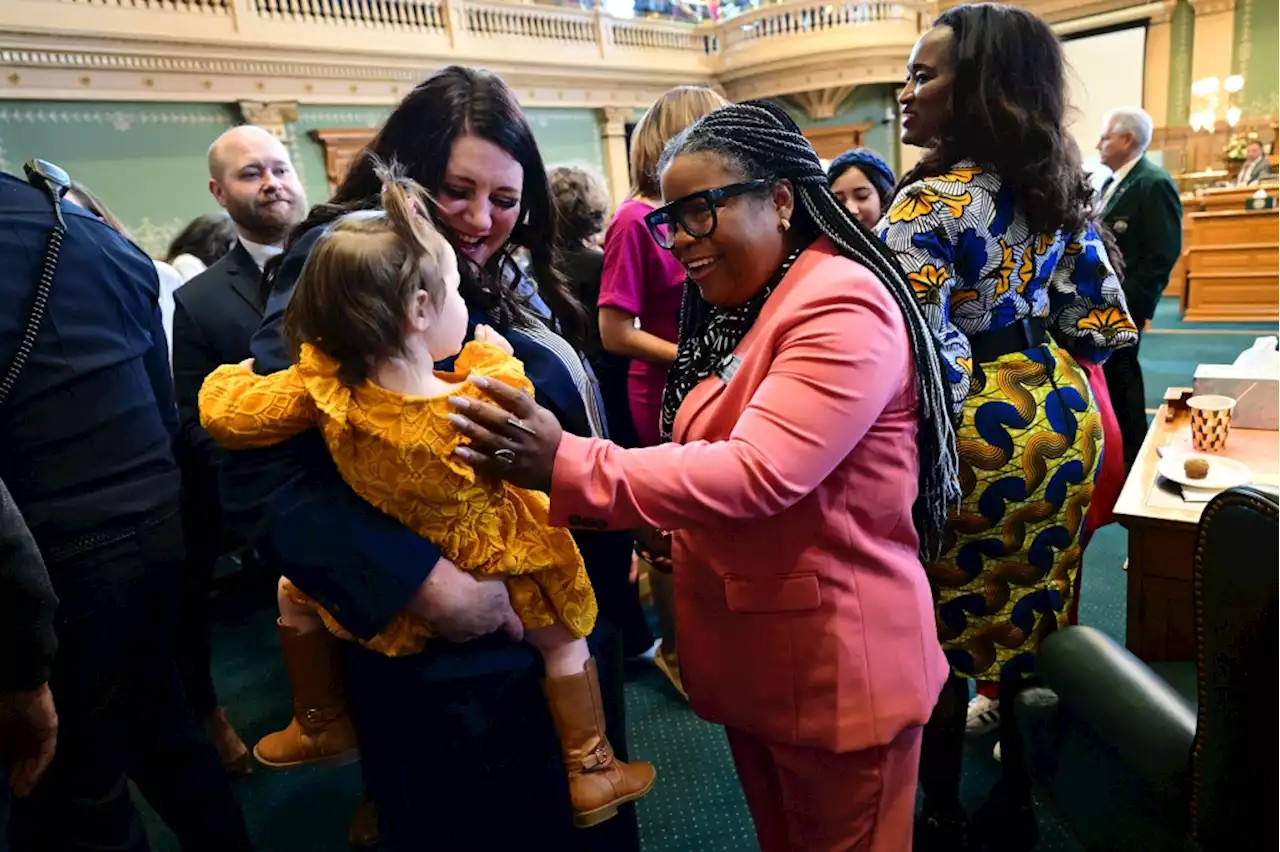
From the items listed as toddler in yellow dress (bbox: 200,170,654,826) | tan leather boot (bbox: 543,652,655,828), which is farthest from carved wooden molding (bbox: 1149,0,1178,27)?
tan leather boot (bbox: 543,652,655,828)

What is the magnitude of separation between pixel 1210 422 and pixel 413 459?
191cm

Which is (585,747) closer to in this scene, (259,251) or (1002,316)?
(1002,316)

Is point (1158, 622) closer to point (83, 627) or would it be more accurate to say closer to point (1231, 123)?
point (83, 627)

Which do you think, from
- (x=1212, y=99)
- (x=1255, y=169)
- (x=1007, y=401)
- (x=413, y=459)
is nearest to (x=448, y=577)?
(x=413, y=459)

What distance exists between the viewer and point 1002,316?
1.56m

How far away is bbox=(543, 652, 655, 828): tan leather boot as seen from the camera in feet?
4.01

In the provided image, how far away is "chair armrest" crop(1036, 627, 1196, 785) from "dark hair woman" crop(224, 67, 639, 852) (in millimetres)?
756

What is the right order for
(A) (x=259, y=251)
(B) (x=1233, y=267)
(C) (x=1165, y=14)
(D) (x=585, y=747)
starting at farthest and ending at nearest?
(C) (x=1165, y=14)
(B) (x=1233, y=267)
(A) (x=259, y=251)
(D) (x=585, y=747)

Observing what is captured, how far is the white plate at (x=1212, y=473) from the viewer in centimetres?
176

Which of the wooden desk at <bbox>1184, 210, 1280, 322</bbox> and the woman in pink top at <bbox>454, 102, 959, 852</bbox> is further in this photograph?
the wooden desk at <bbox>1184, 210, 1280, 322</bbox>

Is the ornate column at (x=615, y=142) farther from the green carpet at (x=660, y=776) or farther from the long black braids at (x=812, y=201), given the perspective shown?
the long black braids at (x=812, y=201)

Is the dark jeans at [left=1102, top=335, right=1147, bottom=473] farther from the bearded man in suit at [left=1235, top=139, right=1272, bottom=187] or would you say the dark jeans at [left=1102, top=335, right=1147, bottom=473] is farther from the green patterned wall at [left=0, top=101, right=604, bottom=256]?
the green patterned wall at [left=0, top=101, right=604, bottom=256]

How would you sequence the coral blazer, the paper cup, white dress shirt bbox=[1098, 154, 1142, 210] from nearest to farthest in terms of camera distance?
the coral blazer < the paper cup < white dress shirt bbox=[1098, 154, 1142, 210]

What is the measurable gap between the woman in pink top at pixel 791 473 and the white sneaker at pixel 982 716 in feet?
3.99
